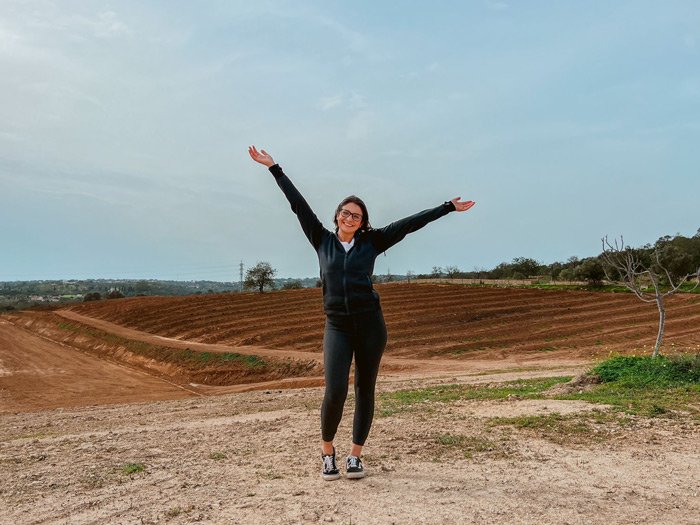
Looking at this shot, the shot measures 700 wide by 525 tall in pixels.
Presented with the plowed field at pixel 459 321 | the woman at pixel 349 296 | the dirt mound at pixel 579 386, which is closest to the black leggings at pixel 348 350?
the woman at pixel 349 296

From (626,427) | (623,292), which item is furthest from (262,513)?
(623,292)

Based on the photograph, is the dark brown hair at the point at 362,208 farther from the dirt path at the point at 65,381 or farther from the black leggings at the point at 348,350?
the dirt path at the point at 65,381

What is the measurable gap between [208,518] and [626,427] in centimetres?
402

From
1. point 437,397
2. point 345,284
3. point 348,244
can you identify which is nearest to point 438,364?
point 437,397

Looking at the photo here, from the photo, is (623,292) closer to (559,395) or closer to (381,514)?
(559,395)

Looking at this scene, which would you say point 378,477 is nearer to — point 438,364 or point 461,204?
point 461,204

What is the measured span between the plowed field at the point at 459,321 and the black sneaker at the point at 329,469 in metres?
17.0

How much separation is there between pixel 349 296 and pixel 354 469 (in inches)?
47.2

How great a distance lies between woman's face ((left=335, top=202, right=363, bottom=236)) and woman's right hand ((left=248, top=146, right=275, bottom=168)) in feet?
2.10

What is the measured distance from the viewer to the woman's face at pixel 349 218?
3.71 m

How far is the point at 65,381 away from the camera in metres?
18.4

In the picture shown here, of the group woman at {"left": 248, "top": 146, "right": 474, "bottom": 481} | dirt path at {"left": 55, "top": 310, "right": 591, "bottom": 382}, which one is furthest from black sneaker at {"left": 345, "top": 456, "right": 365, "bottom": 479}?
dirt path at {"left": 55, "top": 310, "right": 591, "bottom": 382}

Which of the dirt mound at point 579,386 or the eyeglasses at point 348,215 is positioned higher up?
the eyeglasses at point 348,215

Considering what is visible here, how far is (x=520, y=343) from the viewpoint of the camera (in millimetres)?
22109
